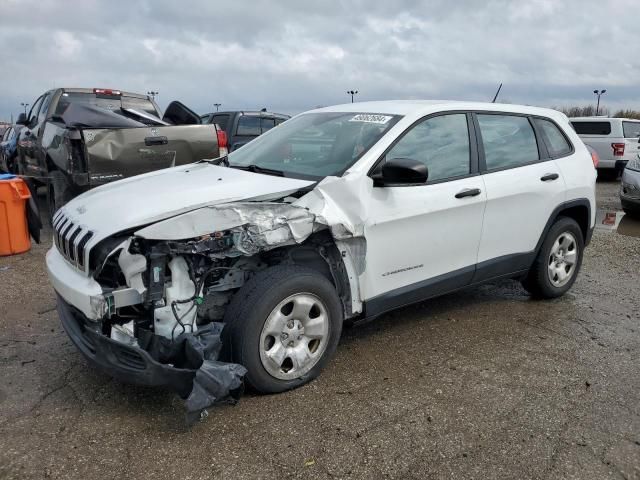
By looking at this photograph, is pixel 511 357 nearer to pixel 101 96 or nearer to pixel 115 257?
pixel 115 257

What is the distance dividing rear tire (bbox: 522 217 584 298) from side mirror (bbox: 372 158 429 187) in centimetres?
192

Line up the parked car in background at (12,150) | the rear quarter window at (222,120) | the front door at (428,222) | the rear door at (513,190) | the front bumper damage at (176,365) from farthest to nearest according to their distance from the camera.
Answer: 1. the rear quarter window at (222,120)
2. the parked car in background at (12,150)
3. the rear door at (513,190)
4. the front door at (428,222)
5. the front bumper damage at (176,365)

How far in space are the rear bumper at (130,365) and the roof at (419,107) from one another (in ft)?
7.78

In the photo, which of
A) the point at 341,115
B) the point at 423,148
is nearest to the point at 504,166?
the point at 423,148

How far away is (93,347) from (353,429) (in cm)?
147

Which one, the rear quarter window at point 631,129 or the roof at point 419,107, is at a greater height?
the roof at point 419,107

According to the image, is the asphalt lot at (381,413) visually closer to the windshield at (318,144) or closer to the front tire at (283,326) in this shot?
the front tire at (283,326)

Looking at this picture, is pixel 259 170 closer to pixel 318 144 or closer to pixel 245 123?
pixel 318 144

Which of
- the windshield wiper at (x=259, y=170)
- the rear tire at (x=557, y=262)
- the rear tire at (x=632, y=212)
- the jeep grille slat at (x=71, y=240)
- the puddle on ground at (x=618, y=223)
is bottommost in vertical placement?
the puddle on ground at (x=618, y=223)

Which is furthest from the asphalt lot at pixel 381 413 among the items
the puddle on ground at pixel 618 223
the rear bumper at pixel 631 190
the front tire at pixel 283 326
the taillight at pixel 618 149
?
the taillight at pixel 618 149

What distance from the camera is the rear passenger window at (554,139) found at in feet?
16.1

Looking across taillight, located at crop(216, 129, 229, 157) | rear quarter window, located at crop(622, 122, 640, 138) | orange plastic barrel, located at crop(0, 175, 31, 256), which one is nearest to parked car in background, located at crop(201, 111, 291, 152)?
taillight, located at crop(216, 129, 229, 157)

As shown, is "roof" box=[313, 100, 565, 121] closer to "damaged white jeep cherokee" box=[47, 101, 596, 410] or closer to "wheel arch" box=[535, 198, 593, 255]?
"damaged white jeep cherokee" box=[47, 101, 596, 410]

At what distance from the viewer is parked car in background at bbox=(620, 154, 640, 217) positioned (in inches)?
383
